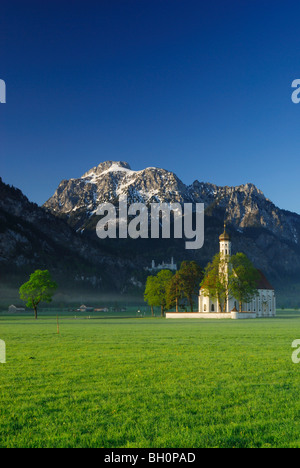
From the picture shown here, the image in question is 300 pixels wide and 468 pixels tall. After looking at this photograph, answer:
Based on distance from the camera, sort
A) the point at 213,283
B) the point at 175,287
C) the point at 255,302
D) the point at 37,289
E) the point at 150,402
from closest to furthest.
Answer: the point at 150,402
the point at 37,289
the point at 213,283
the point at 175,287
the point at 255,302

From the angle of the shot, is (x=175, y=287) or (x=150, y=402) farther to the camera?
(x=175, y=287)

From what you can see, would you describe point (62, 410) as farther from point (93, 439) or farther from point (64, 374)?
point (64, 374)

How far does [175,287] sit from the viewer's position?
122125mm

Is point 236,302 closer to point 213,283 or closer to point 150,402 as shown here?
point 213,283

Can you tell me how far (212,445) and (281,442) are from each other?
1472 millimetres

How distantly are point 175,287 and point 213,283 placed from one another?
1046 centimetres

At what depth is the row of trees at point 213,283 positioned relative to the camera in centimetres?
11712

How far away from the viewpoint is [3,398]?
Result: 1388 centimetres

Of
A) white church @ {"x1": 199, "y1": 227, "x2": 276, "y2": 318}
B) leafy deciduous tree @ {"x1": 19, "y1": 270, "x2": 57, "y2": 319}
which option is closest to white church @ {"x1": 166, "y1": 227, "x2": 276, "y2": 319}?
white church @ {"x1": 199, "y1": 227, "x2": 276, "y2": 318}

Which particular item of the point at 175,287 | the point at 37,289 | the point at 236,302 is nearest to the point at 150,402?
the point at 37,289

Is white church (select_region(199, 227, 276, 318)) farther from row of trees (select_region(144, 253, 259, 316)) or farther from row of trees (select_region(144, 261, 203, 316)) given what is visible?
row of trees (select_region(144, 261, 203, 316))

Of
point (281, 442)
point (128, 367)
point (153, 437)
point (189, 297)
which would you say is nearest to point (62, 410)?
point (153, 437)
